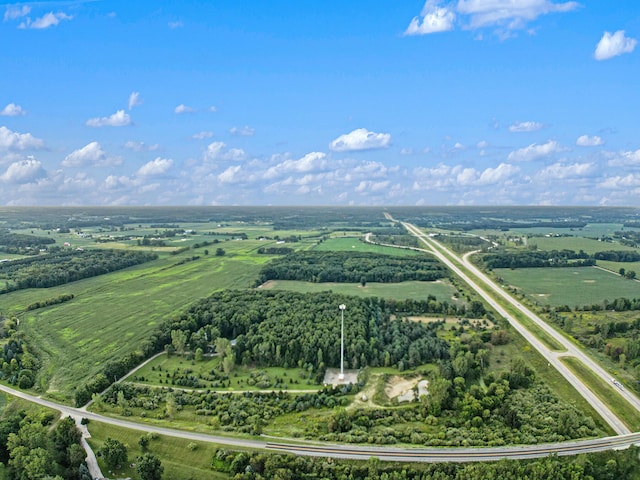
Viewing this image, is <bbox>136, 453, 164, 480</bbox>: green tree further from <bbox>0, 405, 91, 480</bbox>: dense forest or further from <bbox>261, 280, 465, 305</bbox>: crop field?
<bbox>261, 280, 465, 305</bbox>: crop field

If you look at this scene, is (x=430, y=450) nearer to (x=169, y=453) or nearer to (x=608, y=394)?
(x=169, y=453)

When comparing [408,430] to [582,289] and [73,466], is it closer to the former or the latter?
[73,466]

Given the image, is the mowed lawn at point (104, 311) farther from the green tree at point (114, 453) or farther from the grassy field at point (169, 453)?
the green tree at point (114, 453)

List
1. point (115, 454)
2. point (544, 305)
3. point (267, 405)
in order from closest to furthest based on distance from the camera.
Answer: point (115, 454) < point (267, 405) < point (544, 305)

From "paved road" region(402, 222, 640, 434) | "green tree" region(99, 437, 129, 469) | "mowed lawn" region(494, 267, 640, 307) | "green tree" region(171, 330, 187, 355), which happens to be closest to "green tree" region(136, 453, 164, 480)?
"green tree" region(99, 437, 129, 469)

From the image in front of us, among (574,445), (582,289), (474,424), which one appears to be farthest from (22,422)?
(582,289)

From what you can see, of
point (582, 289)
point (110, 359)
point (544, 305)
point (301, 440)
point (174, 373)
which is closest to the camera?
point (301, 440)

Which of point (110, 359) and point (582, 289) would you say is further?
point (582, 289)
